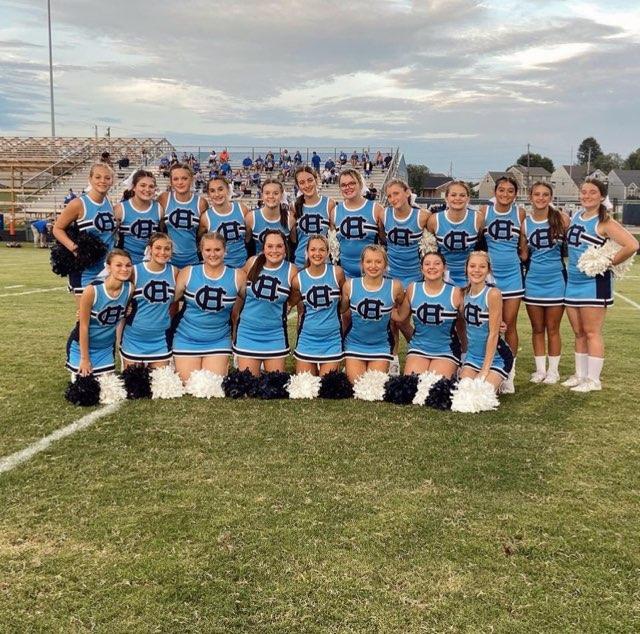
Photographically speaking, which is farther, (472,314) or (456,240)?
(456,240)

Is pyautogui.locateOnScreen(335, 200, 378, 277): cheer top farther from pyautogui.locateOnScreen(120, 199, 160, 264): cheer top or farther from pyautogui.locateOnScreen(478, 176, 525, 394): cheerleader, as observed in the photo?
pyautogui.locateOnScreen(120, 199, 160, 264): cheer top

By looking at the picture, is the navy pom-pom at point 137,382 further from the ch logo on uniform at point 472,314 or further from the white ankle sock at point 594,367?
the white ankle sock at point 594,367

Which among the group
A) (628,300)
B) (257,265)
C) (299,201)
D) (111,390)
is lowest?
(628,300)

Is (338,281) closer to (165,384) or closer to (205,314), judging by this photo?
(205,314)

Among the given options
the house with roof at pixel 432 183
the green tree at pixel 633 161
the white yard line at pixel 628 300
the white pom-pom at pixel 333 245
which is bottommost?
the white yard line at pixel 628 300

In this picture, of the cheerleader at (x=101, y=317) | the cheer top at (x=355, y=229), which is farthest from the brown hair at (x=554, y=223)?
the cheerleader at (x=101, y=317)

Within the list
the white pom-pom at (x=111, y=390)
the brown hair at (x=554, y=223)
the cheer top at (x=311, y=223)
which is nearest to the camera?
the white pom-pom at (x=111, y=390)

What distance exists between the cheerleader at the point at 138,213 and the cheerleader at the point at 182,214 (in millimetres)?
112

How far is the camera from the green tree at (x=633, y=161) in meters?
94.4

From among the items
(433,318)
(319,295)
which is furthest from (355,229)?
(433,318)

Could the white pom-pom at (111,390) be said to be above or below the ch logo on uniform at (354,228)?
below

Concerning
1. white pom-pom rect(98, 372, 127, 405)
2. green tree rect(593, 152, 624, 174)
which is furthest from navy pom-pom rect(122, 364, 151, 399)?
green tree rect(593, 152, 624, 174)

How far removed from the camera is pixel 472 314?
4262 mm

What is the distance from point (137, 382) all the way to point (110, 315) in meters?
0.49
